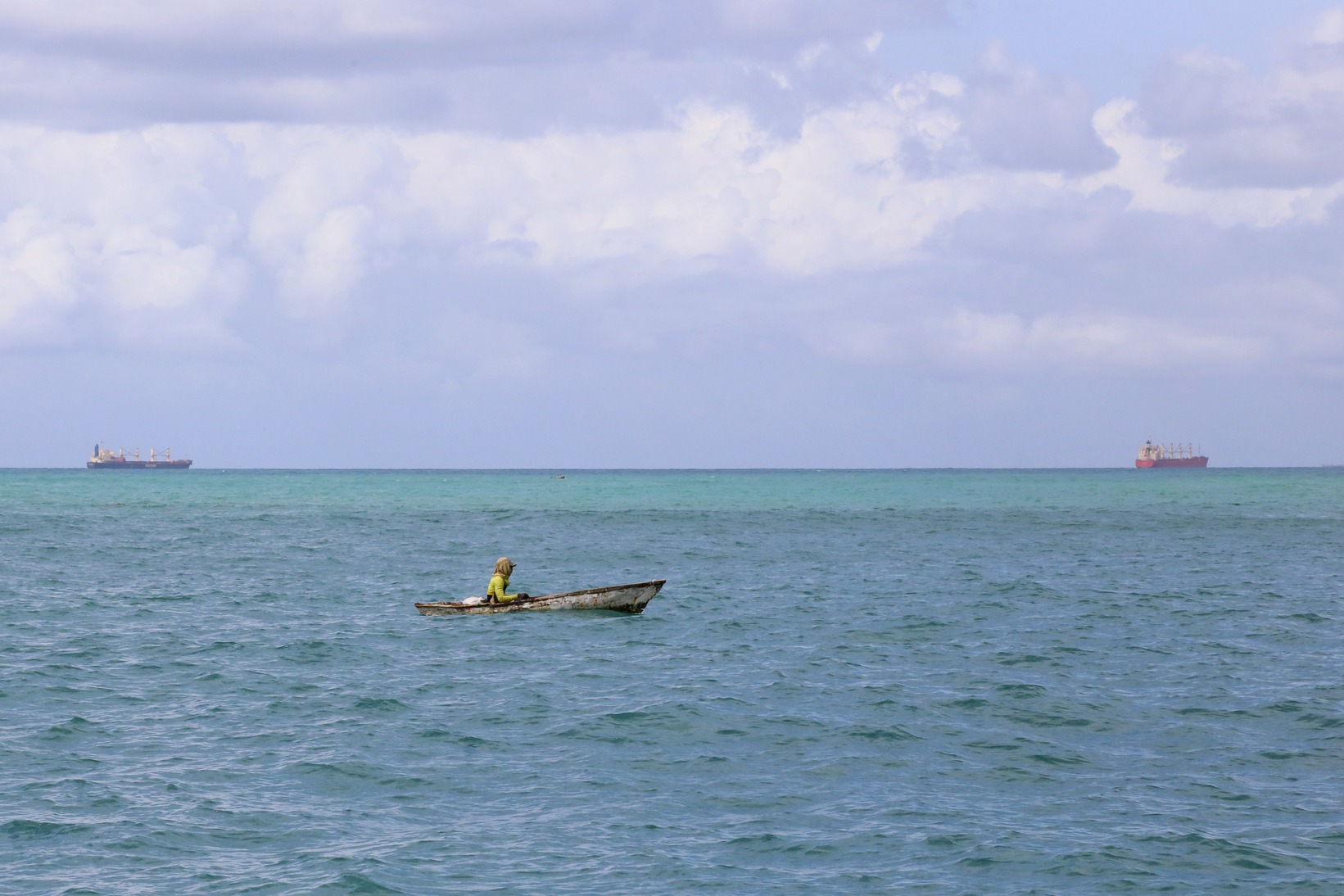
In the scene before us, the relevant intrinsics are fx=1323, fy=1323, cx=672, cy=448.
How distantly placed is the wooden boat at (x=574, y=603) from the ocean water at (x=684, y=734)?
409 mm

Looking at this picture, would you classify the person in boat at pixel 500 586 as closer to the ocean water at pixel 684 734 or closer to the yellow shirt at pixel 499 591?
the yellow shirt at pixel 499 591

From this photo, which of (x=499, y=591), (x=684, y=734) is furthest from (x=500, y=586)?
(x=684, y=734)

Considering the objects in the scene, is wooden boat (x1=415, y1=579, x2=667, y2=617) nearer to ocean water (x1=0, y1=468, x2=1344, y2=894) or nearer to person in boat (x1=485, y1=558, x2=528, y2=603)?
person in boat (x1=485, y1=558, x2=528, y2=603)

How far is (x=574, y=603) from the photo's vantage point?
3669 cm

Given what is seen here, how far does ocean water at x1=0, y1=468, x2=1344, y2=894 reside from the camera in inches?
624

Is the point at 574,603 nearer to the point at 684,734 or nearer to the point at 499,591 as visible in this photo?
the point at 499,591

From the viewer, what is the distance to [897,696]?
82.0ft

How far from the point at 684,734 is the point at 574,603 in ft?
49.1

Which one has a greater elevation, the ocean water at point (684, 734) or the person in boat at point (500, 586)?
the person in boat at point (500, 586)

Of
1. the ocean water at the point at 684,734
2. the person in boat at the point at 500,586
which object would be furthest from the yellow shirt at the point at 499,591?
the ocean water at the point at 684,734

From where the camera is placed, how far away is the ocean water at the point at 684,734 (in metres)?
15.8

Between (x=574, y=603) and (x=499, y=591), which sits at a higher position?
(x=499, y=591)

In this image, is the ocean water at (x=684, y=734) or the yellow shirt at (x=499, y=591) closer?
the ocean water at (x=684, y=734)

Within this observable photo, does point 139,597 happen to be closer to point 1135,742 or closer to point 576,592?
point 576,592
